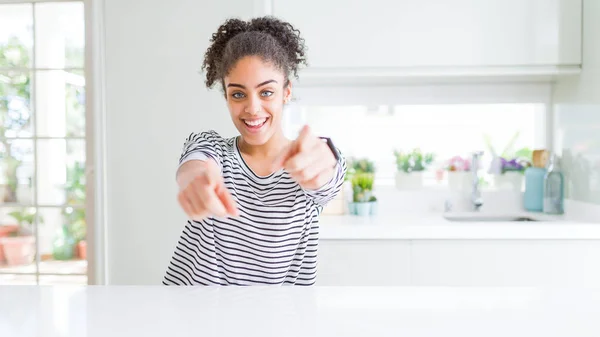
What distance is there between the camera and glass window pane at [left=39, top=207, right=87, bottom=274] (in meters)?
2.93

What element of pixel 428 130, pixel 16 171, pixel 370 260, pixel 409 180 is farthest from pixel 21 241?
pixel 428 130

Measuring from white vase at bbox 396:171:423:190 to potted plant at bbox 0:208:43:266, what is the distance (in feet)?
5.98

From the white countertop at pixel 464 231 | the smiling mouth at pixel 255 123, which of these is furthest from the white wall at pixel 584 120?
the smiling mouth at pixel 255 123

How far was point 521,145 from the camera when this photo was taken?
9.74ft

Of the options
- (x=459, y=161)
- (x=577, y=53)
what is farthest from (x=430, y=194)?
(x=577, y=53)

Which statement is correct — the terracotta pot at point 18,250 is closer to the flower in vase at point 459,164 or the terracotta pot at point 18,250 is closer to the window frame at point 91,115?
the window frame at point 91,115

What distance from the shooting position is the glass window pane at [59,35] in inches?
112

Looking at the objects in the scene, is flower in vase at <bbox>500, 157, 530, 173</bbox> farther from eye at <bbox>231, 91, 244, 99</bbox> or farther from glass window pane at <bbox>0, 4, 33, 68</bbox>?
glass window pane at <bbox>0, 4, 33, 68</bbox>

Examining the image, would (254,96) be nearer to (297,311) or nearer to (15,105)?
(297,311)

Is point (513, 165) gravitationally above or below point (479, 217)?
above

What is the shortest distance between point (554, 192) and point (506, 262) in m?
0.62

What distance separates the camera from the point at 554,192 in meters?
2.68

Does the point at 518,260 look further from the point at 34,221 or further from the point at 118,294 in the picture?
the point at 34,221

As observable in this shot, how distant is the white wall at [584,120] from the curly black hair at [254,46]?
62.8 inches
